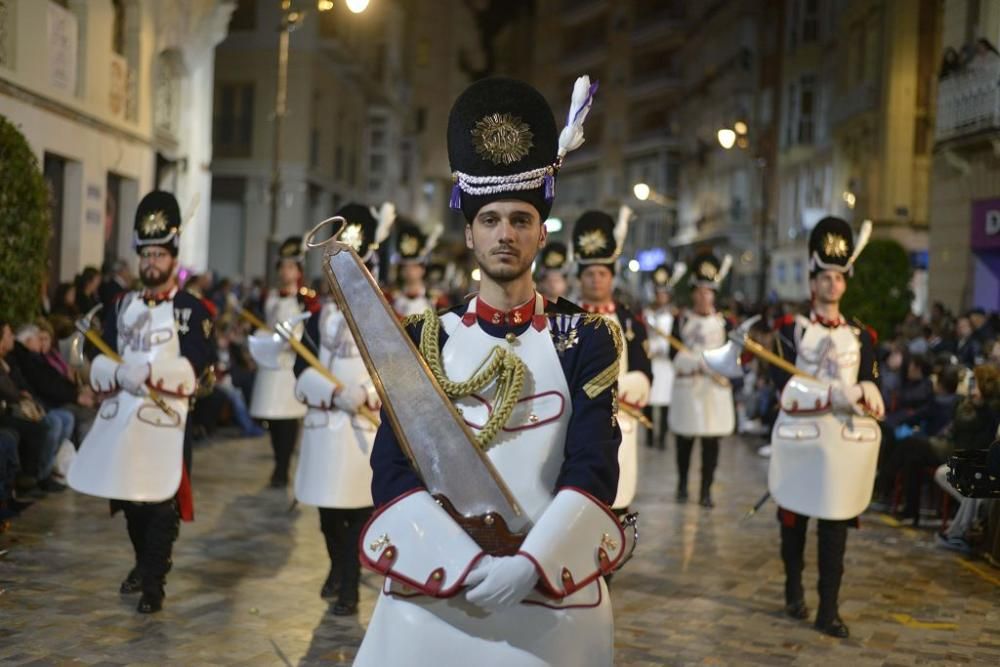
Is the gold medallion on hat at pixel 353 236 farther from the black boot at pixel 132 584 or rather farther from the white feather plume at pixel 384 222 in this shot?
the black boot at pixel 132 584

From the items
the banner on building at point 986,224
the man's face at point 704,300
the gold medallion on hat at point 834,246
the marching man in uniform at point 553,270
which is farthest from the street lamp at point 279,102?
the gold medallion on hat at point 834,246

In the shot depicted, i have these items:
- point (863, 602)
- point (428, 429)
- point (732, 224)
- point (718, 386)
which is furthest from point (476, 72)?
point (428, 429)

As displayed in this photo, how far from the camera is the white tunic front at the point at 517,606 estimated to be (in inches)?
162

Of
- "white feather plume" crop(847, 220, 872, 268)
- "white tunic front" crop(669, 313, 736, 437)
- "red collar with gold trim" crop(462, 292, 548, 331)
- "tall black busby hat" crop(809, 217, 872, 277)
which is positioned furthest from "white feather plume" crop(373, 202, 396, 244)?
"white tunic front" crop(669, 313, 736, 437)

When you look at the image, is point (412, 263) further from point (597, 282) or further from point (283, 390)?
point (283, 390)

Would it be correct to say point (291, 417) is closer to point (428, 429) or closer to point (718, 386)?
point (718, 386)

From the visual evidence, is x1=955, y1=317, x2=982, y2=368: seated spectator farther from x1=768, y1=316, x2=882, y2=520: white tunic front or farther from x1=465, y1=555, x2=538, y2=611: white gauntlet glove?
x1=465, y1=555, x2=538, y2=611: white gauntlet glove

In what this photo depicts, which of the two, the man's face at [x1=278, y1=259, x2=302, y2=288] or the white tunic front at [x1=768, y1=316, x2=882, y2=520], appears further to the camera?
the man's face at [x1=278, y1=259, x2=302, y2=288]

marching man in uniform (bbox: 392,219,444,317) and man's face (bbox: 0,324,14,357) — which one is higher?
marching man in uniform (bbox: 392,219,444,317)

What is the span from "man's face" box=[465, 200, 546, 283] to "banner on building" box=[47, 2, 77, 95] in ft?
52.9

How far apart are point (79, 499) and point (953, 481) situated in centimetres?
932

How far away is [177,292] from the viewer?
28.8 ft

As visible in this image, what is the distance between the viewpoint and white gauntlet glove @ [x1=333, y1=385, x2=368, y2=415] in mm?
8984

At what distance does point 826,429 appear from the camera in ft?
29.5
